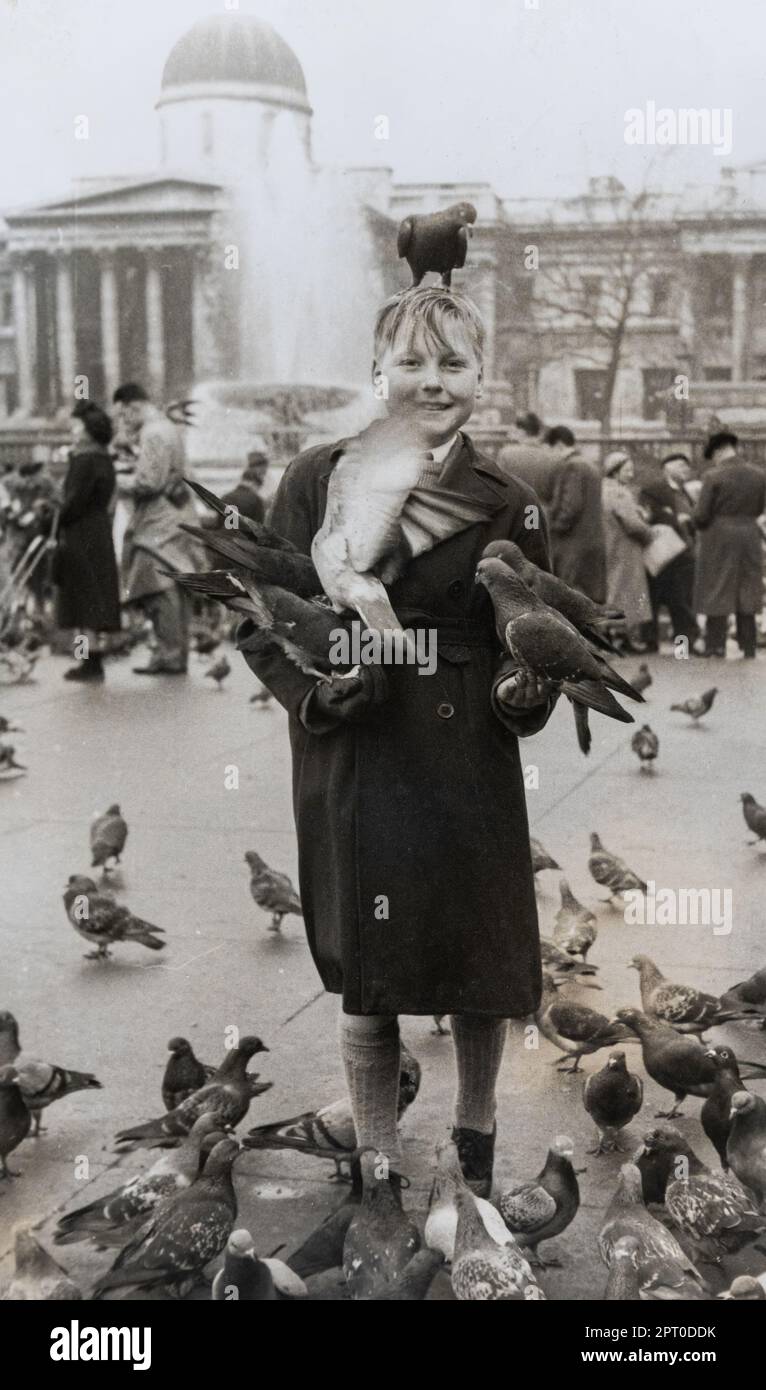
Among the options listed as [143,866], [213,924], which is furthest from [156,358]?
[213,924]

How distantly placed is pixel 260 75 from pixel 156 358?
6489 mm

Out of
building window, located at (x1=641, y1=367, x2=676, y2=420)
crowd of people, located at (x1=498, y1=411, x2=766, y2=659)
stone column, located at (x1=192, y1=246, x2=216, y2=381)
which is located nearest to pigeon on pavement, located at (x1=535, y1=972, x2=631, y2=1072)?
stone column, located at (x1=192, y1=246, x2=216, y2=381)

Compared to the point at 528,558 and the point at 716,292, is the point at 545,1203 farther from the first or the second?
the point at 716,292

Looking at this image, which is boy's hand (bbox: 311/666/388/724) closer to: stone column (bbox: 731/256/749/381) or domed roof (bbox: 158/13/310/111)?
domed roof (bbox: 158/13/310/111)

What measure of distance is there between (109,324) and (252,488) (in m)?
2.93

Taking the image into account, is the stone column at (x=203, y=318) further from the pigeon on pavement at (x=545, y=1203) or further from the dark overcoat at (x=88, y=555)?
the pigeon on pavement at (x=545, y=1203)

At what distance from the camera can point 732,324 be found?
1221 centimetres

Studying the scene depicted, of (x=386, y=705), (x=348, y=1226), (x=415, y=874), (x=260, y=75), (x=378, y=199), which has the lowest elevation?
(x=348, y=1226)

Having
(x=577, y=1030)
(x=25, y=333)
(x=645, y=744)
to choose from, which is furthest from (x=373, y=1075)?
(x=25, y=333)

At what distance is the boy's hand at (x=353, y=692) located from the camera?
337 centimetres

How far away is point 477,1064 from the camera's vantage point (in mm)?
3701

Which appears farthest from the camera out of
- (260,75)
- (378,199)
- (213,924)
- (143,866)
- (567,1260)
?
(143,866)

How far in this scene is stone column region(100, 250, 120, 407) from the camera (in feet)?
30.2
